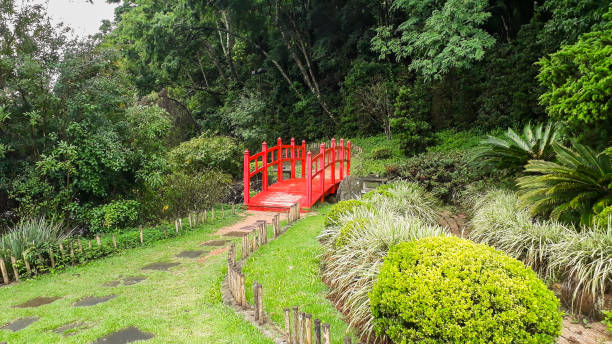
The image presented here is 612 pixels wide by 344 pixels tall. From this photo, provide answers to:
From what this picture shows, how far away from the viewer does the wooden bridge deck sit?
1104 centimetres

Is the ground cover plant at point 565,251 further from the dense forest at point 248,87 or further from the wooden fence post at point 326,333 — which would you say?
the wooden fence post at point 326,333

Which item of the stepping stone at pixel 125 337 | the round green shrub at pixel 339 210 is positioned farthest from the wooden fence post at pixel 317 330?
the round green shrub at pixel 339 210

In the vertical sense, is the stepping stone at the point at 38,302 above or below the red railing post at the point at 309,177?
below

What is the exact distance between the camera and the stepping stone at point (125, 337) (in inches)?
155

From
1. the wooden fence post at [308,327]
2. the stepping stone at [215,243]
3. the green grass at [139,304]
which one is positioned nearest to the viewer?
the wooden fence post at [308,327]

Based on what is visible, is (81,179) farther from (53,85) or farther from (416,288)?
(416,288)

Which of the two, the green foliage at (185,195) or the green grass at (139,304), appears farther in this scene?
the green foliage at (185,195)

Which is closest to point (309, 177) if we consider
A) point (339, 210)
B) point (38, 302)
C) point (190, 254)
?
point (339, 210)

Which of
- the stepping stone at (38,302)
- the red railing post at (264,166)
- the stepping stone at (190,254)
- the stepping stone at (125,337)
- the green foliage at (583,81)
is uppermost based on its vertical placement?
the green foliage at (583,81)

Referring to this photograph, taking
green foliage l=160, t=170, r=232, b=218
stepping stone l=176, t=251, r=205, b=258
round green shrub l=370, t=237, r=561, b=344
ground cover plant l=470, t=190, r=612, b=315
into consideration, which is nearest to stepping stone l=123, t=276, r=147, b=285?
stepping stone l=176, t=251, r=205, b=258

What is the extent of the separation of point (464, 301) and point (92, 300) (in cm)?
486

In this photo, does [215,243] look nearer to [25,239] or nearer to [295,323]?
[25,239]

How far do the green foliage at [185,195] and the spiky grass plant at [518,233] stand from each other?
24.2 ft

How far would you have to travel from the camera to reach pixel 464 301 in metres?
2.88
